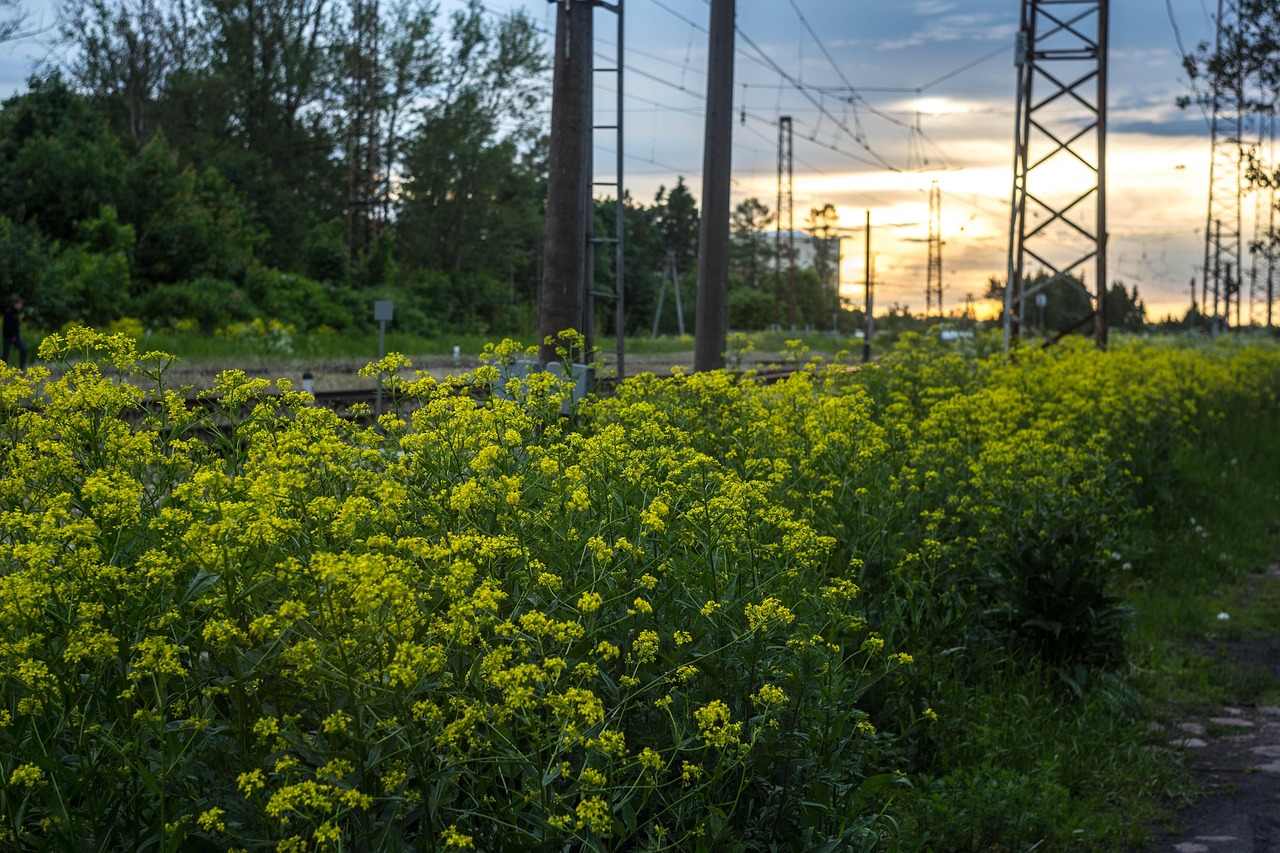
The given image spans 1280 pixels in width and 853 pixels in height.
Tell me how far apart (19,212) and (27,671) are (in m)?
28.9

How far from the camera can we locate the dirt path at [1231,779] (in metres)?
5.45

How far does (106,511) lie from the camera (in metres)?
3.20

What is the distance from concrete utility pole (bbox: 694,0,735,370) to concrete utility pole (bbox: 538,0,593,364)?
2.81m

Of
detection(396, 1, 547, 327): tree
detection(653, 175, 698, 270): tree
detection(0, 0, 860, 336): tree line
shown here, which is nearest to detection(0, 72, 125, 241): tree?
detection(0, 0, 860, 336): tree line

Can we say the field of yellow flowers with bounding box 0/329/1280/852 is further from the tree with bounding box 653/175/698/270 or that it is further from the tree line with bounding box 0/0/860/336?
the tree with bounding box 653/175/698/270

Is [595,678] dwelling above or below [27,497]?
below

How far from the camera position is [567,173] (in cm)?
921

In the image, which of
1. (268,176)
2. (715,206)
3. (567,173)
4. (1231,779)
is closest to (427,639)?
(1231,779)

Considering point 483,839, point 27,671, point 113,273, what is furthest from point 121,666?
point 113,273

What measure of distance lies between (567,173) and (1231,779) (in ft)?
19.4

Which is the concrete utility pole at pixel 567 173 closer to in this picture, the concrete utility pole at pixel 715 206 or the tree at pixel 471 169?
the concrete utility pole at pixel 715 206

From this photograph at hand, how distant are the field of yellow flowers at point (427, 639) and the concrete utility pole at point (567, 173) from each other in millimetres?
3687

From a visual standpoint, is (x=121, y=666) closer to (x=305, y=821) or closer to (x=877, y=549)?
(x=305, y=821)

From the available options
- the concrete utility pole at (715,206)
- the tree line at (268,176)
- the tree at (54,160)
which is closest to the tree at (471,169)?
the tree line at (268,176)
